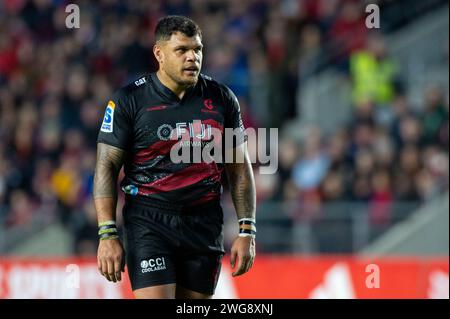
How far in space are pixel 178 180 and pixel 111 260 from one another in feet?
2.29

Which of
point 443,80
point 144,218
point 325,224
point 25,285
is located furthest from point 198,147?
point 443,80

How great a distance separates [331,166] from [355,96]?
2.26m

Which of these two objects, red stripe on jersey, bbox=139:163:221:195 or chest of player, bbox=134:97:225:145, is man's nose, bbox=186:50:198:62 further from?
red stripe on jersey, bbox=139:163:221:195

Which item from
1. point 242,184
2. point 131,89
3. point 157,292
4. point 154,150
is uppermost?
point 131,89

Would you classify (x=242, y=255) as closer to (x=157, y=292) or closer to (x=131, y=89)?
(x=157, y=292)

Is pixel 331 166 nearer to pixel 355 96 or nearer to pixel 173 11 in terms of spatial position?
pixel 355 96

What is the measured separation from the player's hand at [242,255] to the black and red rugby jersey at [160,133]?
36 centimetres

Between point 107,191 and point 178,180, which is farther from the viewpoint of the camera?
point 178,180

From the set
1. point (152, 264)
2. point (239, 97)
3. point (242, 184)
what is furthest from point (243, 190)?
point (239, 97)

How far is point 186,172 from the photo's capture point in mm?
6461

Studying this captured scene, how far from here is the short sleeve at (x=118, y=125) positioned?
20.8 feet

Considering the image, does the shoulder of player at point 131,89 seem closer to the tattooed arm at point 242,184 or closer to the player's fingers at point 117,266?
the tattooed arm at point 242,184

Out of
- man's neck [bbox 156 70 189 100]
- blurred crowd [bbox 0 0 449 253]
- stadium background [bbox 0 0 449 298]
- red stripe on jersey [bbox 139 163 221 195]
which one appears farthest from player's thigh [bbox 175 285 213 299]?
blurred crowd [bbox 0 0 449 253]

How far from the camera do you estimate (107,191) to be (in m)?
6.31
